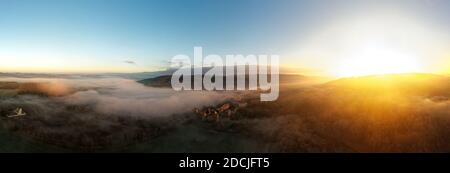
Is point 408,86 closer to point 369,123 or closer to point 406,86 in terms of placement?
point 406,86

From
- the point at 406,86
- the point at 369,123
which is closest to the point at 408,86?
the point at 406,86

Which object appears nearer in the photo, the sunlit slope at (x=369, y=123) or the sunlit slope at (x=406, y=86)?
the sunlit slope at (x=369, y=123)

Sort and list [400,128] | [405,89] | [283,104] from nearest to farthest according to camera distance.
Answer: [400,128] → [283,104] → [405,89]

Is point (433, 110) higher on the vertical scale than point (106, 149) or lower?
higher

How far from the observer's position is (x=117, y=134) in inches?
1357

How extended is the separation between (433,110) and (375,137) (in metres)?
13.8

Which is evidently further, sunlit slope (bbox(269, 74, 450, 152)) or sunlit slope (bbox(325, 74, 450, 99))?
sunlit slope (bbox(325, 74, 450, 99))

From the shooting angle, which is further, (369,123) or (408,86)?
(408,86)

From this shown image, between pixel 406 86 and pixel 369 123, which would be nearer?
pixel 369 123

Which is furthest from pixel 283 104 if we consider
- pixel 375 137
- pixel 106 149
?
pixel 106 149
